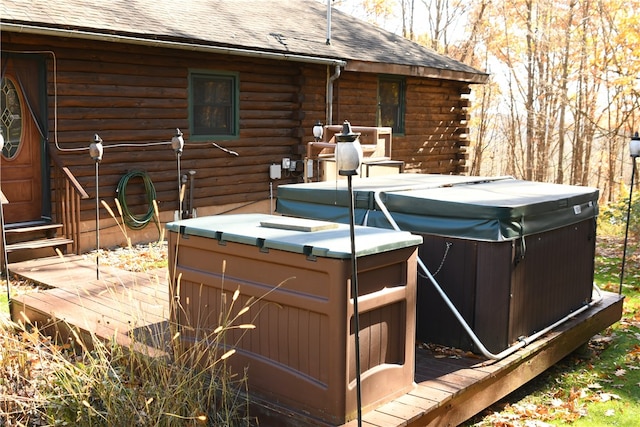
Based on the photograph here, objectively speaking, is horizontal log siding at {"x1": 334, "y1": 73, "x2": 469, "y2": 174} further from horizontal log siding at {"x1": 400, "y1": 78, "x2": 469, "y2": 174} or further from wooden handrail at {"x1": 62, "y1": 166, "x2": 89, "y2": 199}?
wooden handrail at {"x1": 62, "y1": 166, "x2": 89, "y2": 199}

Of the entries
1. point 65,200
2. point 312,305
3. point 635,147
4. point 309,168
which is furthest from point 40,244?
point 635,147

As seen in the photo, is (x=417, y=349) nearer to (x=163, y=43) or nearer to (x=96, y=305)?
(x=96, y=305)

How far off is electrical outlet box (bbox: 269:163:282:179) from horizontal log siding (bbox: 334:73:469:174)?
5.41 ft

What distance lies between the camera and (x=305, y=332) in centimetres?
366

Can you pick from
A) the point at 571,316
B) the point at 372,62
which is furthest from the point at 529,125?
the point at 571,316

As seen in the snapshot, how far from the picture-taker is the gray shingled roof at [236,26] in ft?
26.5

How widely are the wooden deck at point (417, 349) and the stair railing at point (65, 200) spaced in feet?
3.84

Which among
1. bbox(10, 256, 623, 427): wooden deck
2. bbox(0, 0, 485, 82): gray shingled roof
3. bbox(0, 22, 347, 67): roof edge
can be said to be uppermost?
bbox(0, 0, 485, 82): gray shingled roof

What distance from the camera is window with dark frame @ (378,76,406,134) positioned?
13.6 meters

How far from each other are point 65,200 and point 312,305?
18.2 feet

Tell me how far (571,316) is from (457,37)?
2263 centimetres

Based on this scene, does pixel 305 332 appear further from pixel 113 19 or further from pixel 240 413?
pixel 113 19

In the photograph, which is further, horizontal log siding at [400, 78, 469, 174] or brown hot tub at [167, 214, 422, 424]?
horizontal log siding at [400, 78, 469, 174]

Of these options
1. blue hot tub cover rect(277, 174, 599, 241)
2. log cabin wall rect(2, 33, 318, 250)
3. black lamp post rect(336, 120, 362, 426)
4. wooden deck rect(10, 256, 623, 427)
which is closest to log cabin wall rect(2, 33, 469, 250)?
log cabin wall rect(2, 33, 318, 250)
